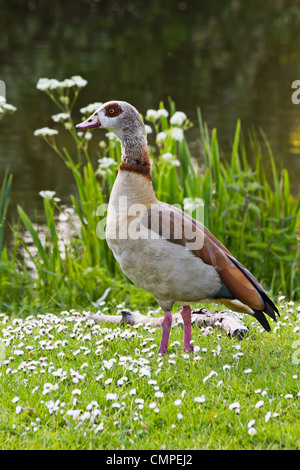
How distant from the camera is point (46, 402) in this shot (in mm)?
3848

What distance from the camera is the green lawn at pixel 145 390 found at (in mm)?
3568

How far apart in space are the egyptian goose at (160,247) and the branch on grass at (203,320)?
0.53 meters

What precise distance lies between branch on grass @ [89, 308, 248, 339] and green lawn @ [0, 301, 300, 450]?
0.08 metres

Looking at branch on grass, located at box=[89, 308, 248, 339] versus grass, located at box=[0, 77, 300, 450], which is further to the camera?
branch on grass, located at box=[89, 308, 248, 339]

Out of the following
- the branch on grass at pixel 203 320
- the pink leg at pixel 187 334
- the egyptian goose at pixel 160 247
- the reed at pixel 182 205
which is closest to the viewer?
Answer: the egyptian goose at pixel 160 247

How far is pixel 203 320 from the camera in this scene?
5246mm

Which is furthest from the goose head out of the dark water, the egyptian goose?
the dark water

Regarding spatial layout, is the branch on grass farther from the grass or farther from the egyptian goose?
the egyptian goose

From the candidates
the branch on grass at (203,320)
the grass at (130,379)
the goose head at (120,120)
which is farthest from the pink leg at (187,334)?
the goose head at (120,120)

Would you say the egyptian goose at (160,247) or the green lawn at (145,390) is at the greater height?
the egyptian goose at (160,247)

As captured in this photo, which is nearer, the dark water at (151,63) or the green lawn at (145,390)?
the green lawn at (145,390)

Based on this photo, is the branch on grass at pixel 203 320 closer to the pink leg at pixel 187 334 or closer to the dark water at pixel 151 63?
the pink leg at pixel 187 334

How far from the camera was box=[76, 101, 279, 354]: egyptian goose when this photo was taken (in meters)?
4.26

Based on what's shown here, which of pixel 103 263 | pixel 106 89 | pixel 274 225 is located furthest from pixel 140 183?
pixel 106 89
